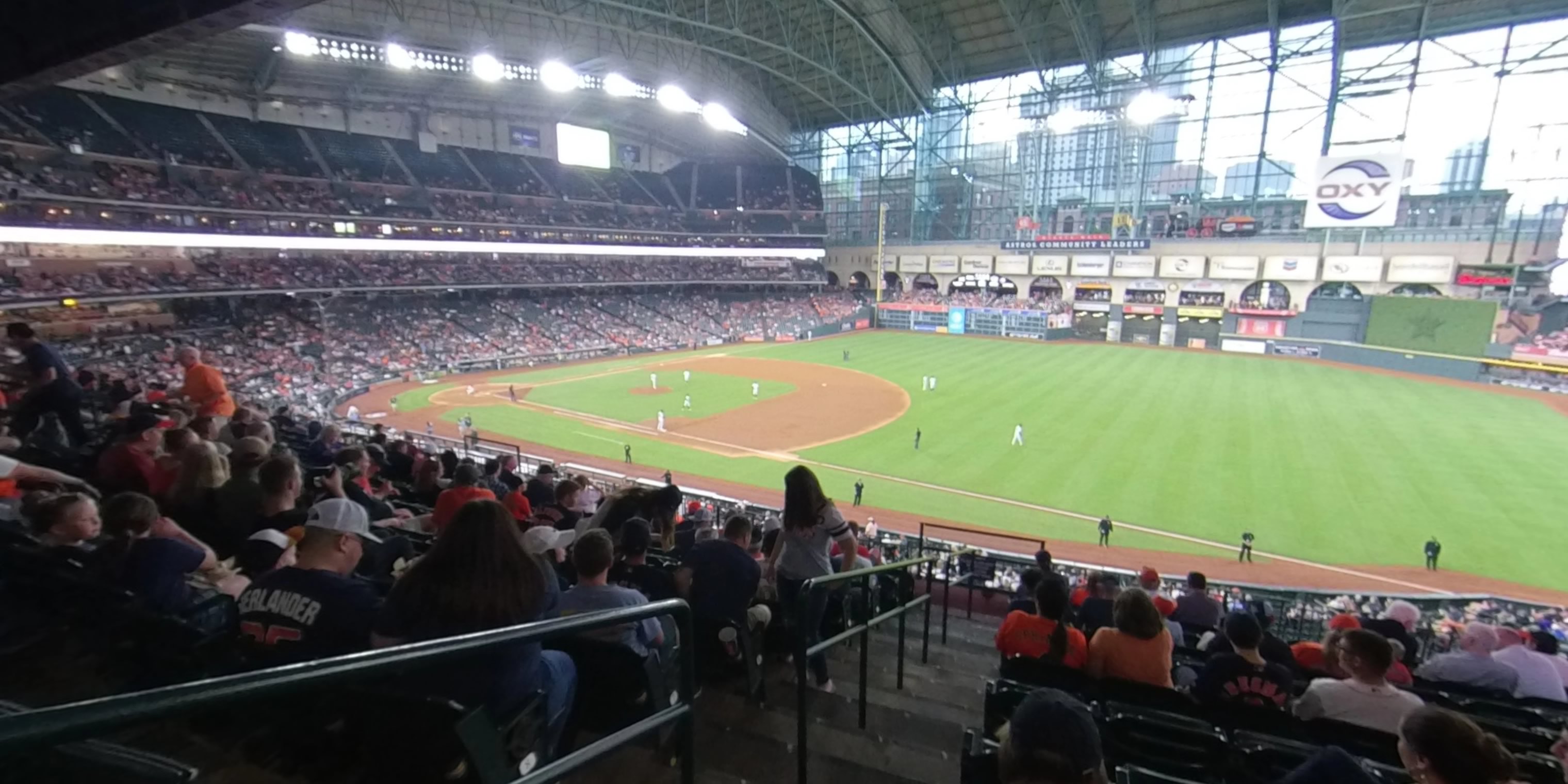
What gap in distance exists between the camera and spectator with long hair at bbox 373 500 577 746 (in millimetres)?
2537

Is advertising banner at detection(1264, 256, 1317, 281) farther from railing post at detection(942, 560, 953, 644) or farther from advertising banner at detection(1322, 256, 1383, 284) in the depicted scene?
railing post at detection(942, 560, 953, 644)

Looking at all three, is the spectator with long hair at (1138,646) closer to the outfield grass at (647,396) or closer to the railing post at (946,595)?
the railing post at (946,595)

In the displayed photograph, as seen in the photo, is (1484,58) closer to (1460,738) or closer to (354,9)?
(1460,738)

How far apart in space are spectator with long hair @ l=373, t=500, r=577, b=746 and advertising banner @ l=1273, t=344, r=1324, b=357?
5571 cm

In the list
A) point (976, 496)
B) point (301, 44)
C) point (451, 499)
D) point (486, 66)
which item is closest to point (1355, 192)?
point (976, 496)

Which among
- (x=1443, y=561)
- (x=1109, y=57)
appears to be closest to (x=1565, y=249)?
(x=1109, y=57)

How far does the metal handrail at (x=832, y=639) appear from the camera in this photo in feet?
12.0

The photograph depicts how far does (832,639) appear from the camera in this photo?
4.60m

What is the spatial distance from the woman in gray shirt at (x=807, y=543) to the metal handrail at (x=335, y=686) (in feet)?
7.23

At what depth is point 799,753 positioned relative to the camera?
367cm

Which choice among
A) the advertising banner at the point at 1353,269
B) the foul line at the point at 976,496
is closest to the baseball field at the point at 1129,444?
the foul line at the point at 976,496

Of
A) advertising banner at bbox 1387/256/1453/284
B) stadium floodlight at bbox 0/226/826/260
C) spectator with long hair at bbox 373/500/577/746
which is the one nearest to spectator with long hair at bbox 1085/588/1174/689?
spectator with long hair at bbox 373/500/577/746

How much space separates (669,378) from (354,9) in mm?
22950

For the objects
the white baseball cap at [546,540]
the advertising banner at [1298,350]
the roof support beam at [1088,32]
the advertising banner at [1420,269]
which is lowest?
the advertising banner at [1298,350]
